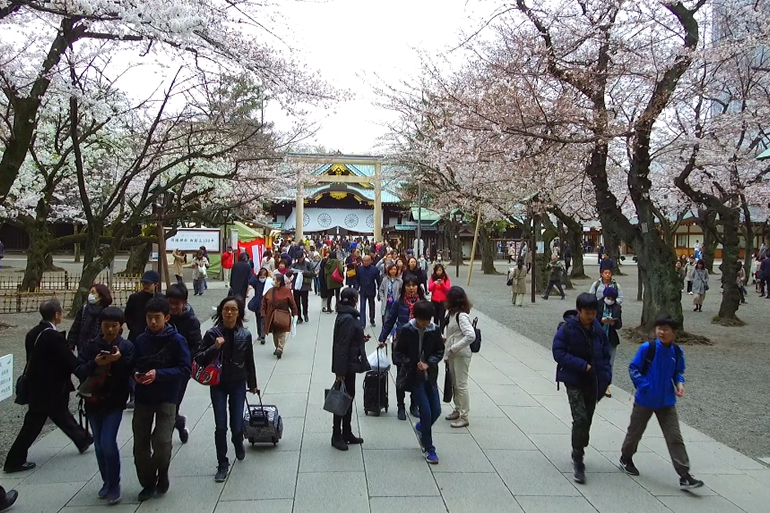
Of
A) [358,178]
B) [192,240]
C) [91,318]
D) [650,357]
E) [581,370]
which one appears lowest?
[581,370]

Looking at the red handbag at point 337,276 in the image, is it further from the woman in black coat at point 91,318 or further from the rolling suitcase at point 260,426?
the rolling suitcase at point 260,426

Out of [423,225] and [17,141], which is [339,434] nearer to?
[17,141]

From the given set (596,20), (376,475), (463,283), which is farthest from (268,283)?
(463,283)

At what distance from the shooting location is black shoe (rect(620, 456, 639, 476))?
4.92 metres

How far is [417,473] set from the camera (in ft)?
16.0

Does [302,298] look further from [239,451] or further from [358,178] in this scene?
[358,178]

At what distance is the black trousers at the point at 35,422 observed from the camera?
15.6 ft

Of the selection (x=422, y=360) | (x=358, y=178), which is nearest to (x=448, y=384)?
(x=422, y=360)

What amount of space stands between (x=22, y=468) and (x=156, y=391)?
167cm

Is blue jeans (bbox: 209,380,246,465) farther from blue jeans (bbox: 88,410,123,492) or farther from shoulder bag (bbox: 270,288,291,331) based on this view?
shoulder bag (bbox: 270,288,291,331)

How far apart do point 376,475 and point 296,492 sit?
668 mm

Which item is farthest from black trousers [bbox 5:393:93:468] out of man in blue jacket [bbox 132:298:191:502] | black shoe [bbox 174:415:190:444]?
man in blue jacket [bbox 132:298:191:502]

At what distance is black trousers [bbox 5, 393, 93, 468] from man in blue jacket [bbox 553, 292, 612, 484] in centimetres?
386

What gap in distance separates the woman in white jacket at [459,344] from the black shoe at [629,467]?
1.60 m
